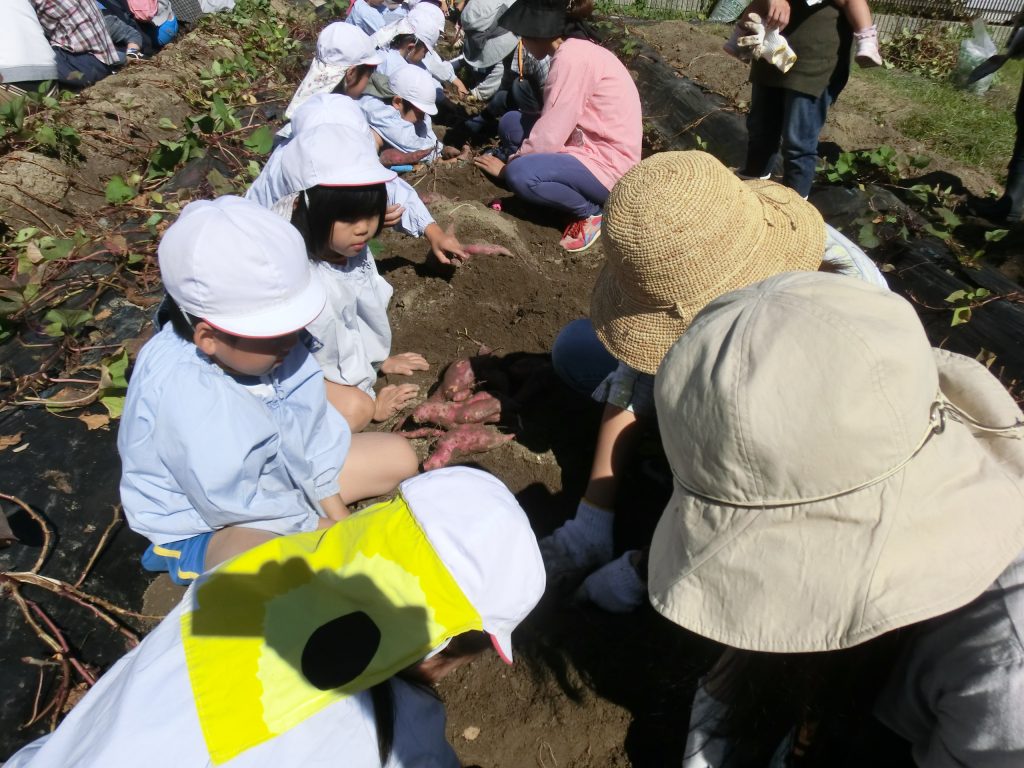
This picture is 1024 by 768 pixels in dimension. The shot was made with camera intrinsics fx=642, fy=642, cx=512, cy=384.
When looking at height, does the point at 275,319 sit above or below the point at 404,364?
above

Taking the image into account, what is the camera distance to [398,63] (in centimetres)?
458

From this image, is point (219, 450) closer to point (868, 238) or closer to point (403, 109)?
point (868, 238)

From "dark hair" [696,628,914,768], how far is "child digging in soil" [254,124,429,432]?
140cm

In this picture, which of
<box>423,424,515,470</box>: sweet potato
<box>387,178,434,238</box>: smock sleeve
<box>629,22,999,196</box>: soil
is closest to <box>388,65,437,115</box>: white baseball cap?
<box>387,178,434,238</box>: smock sleeve

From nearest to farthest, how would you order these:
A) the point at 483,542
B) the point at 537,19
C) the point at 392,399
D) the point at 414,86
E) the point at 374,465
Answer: the point at 483,542, the point at 374,465, the point at 392,399, the point at 537,19, the point at 414,86

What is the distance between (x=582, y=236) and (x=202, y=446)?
2651 mm

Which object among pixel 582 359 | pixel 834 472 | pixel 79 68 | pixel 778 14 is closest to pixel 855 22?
pixel 778 14

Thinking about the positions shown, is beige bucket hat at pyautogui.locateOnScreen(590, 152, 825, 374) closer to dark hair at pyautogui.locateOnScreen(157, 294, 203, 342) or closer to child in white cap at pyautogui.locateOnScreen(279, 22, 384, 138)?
dark hair at pyautogui.locateOnScreen(157, 294, 203, 342)

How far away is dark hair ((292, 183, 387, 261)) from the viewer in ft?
7.06

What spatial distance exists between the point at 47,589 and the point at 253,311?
0.96 metres

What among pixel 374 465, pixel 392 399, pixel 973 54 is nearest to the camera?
pixel 374 465

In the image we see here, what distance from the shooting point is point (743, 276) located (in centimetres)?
154

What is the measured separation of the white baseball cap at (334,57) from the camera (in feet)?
12.4

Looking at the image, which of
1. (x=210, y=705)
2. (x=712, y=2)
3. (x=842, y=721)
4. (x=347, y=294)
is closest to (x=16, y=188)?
(x=347, y=294)
